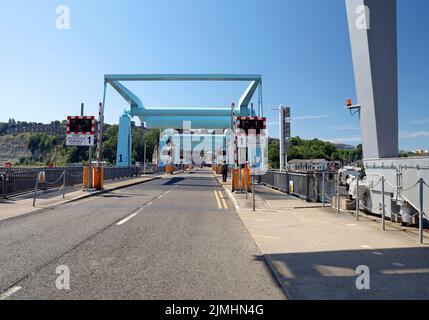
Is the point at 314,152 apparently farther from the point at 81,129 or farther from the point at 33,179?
the point at 33,179

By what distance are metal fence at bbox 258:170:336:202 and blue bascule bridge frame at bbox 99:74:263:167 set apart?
55.5ft

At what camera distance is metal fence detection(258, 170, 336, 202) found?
1441 centimetres

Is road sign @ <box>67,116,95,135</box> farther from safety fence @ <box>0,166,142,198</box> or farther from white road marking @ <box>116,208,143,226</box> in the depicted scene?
white road marking @ <box>116,208,143,226</box>

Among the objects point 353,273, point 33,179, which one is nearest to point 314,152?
point 33,179

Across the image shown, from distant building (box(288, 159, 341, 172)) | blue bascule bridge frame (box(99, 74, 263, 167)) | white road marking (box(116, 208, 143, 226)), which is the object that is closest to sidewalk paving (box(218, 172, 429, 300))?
white road marking (box(116, 208, 143, 226))

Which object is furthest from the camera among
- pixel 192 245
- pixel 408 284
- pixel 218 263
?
pixel 192 245

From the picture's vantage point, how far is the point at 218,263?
5.71 metres

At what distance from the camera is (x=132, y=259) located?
5.85m

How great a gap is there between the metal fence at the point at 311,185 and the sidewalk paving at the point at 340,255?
3.51m

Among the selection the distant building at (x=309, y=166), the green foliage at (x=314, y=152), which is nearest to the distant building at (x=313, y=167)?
the distant building at (x=309, y=166)
